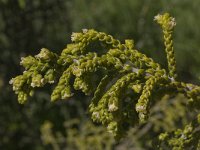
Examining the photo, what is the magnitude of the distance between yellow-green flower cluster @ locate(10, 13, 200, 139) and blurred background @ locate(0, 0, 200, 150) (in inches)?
138

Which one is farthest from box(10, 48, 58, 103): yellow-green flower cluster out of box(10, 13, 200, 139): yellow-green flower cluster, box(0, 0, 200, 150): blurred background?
box(0, 0, 200, 150): blurred background

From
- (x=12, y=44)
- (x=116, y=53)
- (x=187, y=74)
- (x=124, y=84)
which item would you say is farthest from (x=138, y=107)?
(x=187, y=74)

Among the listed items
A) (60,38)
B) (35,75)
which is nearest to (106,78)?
(35,75)

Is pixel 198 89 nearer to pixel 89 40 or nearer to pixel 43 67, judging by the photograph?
pixel 89 40

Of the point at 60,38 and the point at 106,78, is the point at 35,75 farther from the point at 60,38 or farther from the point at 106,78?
the point at 60,38

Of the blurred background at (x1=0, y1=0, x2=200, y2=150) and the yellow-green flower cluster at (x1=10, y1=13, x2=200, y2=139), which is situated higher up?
the blurred background at (x1=0, y1=0, x2=200, y2=150)

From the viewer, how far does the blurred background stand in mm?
5945

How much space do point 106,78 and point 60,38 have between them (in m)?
4.99

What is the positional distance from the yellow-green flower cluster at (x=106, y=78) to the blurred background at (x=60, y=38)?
11.5 feet

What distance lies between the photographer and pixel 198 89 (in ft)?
6.06

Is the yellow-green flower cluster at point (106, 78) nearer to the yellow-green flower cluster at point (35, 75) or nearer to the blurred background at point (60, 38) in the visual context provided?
the yellow-green flower cluster at point (35, 75)

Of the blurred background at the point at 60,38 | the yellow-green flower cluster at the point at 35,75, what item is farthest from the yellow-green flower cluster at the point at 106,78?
the blurred background at the point at 60,38

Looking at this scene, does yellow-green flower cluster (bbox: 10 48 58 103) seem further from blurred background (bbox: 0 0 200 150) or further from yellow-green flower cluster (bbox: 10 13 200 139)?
blurred background (bbox: 0 0 200 150)

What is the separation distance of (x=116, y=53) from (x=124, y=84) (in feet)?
0.40
